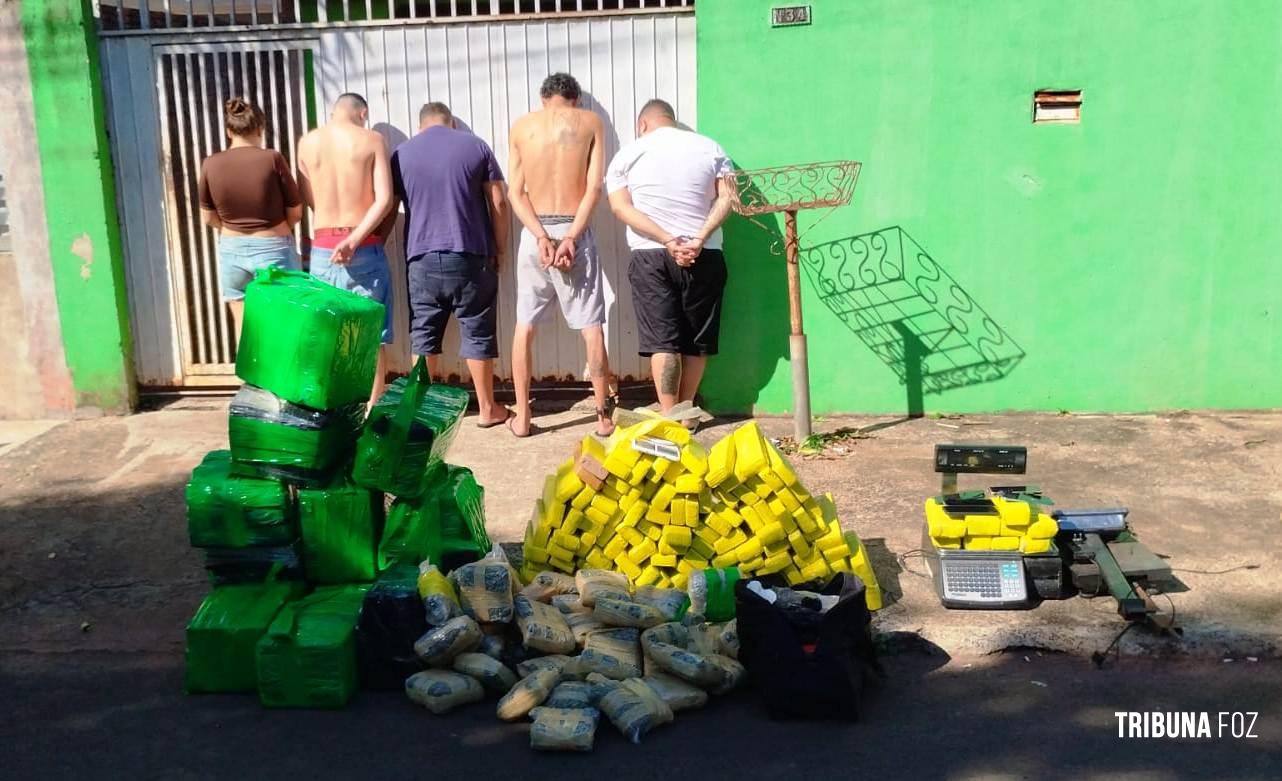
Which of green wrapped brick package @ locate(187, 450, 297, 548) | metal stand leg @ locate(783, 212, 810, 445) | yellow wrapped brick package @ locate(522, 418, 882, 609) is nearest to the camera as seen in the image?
green wrapped brick package @ locate(187, 450, 297, 548)

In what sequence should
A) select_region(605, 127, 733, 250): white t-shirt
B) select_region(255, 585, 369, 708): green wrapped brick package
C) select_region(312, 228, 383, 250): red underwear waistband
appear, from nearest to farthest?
select_region(255, 585, 369, 708): green wrapped brick package
select_region(605, 127, 733, 250): white t-shirt
select_region(312, 228, 383, 250): red underwear waistband

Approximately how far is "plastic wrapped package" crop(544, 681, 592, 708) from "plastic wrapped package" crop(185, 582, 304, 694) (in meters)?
1.07

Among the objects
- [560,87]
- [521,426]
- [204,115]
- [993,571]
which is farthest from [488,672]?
[204,115]

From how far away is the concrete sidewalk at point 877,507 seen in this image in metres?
4.63

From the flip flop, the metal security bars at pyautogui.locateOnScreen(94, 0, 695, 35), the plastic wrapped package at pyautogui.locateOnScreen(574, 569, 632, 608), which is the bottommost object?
the plastic wrapped package at pyautogui.locateOnScreen(574, 569, 632, 608)

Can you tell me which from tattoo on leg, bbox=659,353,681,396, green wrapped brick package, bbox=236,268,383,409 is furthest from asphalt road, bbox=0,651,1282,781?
tattoo on leg, bbox=659,353,681,396

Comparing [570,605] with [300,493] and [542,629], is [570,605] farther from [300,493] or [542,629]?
[300,493]

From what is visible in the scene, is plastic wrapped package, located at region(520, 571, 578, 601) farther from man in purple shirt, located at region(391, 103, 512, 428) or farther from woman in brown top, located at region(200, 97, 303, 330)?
woman in brown top, located at region(200, 97, 303, 330)

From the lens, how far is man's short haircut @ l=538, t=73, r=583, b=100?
6914mm

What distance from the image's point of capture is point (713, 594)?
15.2ft

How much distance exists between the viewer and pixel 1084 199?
23.5 feet

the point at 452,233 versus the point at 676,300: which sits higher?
the point at 452,233

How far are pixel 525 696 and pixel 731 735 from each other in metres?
0.70

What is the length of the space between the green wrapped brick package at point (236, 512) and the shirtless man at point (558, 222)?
271 centimetres
